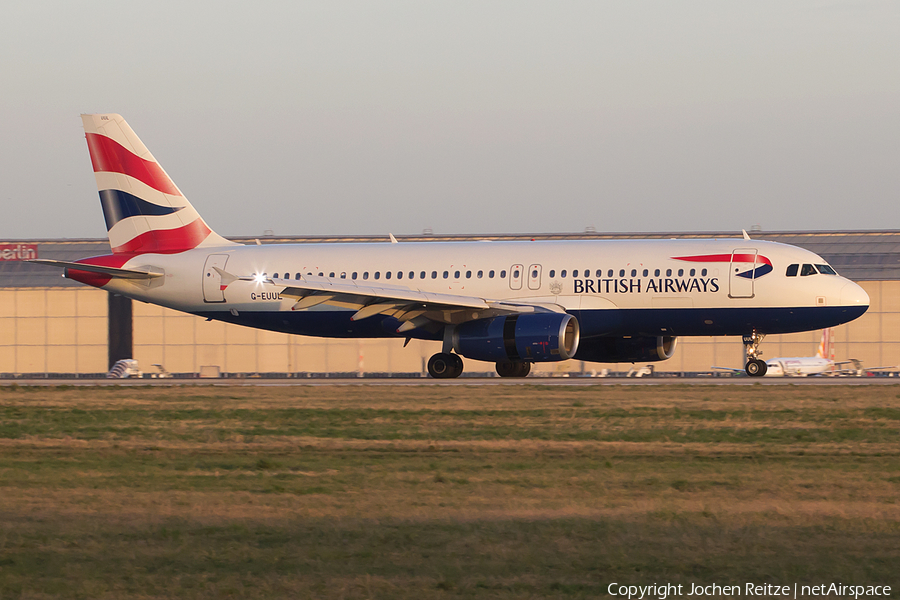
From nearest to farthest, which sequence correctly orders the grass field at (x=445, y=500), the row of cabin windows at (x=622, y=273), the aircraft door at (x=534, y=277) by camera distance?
the grass field at (x=445, y=500) → the row of cabin windows at (x=622, y=273) → the aircraft door at (x=534, y=277)

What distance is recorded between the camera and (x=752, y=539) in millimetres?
9633

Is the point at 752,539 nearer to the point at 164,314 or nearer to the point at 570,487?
the point at 570,487

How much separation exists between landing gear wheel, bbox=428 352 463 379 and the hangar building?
85.8 feet

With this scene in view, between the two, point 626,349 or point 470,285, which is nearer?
point 470,285

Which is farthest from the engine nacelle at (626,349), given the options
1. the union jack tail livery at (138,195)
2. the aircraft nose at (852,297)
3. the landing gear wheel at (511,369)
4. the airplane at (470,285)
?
the union jack tail livery at (138,195)

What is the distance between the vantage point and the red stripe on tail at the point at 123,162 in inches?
1506

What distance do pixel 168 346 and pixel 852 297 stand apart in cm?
4391

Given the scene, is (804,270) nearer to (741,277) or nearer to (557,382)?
(741,277)

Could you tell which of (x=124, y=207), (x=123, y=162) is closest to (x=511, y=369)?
(x=124, y=207)

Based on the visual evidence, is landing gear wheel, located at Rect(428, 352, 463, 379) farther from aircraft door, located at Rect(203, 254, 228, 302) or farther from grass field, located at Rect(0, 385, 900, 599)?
grass field, located at Rect(0, 385, 900, 599)

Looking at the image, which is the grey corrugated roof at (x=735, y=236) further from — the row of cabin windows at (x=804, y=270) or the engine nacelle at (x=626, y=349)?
the row of cabin windows at (x=804, y=270)

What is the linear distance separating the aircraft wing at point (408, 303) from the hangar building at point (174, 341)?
27.4 meters

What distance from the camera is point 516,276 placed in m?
34.0

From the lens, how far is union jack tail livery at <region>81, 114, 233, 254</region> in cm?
3822
